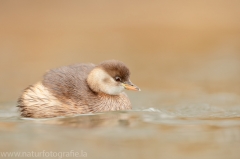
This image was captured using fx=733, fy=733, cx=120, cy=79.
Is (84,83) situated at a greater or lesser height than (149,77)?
lesser

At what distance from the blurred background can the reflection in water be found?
9.18 feet

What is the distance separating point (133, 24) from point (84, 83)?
10452 mm

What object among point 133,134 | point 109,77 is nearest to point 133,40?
point 109,77

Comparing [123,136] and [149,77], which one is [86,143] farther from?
[149,77]

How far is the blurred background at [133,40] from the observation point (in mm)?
13602

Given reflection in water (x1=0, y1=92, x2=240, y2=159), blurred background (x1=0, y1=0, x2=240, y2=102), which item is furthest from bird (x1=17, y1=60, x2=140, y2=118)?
blurred background (x1=0, y1=0, x2=240, y2=102)

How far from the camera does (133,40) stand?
1792cm

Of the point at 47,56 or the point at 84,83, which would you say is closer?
the point at 84,83

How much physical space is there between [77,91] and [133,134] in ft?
4.83

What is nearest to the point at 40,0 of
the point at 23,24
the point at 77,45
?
the point at 23,24

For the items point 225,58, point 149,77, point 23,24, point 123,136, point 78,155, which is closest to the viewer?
point 78,155

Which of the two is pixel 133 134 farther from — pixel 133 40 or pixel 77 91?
pixel 133 40

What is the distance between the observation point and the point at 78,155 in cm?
727

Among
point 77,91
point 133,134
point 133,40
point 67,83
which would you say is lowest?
point 133,134
